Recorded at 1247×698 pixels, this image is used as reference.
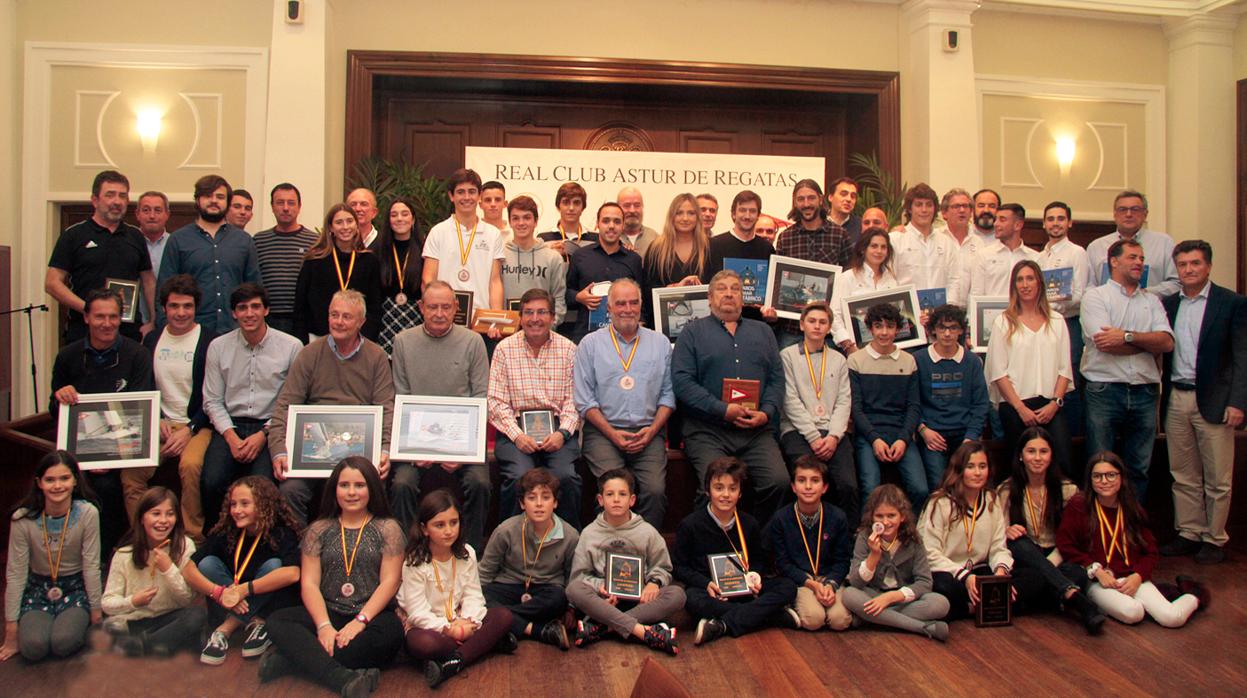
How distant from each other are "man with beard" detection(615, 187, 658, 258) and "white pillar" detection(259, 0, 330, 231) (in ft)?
10.3

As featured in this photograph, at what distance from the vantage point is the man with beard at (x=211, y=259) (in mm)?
5645

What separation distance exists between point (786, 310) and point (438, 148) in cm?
461

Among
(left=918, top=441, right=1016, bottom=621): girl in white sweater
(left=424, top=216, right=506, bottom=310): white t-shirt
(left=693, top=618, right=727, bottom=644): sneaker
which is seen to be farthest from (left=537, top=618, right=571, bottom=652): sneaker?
(left=424, top=216, right=506, bottom=310): white t-shirt

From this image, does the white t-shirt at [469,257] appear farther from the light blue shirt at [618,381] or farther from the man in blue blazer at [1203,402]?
the man in blue blazer at [1203,402]

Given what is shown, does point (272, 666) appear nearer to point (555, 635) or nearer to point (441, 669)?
point (441, 669)

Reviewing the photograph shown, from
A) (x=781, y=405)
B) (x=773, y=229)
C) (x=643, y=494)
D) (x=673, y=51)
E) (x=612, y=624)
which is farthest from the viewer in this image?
(x=673, y=51)

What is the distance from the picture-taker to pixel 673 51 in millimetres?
9047

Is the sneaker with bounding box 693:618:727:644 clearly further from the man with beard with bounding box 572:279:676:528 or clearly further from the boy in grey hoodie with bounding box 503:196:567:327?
the boy in grey hoodie with bounding box 503:196:567:327

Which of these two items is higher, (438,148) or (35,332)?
(438,148)

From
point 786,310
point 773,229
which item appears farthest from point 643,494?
point 773,229

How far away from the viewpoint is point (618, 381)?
524cm

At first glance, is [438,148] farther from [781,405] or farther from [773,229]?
[781,405]

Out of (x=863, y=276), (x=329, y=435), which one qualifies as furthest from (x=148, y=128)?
(x=863, y=276)

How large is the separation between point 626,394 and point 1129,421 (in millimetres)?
3185
